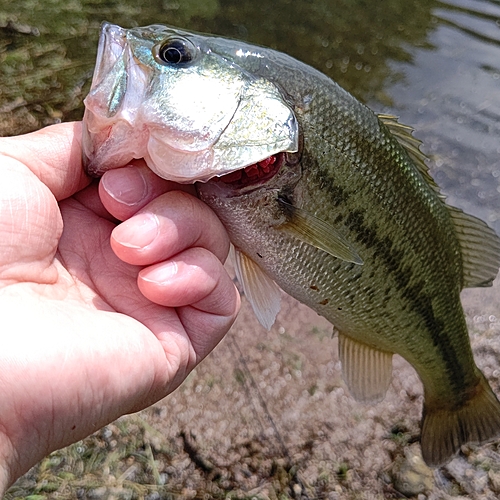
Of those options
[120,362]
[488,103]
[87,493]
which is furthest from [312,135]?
[488,103]

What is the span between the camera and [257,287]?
73.0 inches

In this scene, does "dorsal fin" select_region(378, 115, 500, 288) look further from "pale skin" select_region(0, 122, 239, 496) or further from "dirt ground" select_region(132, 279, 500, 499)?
"dirt ground" select_region(132, 279, 500, 499)

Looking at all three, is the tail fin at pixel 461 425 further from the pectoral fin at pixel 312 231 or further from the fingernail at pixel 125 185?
the fingernail at pixel 125 185

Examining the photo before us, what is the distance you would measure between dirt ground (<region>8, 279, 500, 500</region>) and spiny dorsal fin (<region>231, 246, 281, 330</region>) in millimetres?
1257

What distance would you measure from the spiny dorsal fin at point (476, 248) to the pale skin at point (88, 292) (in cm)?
102

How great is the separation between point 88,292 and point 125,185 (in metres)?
0.36

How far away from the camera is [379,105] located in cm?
609

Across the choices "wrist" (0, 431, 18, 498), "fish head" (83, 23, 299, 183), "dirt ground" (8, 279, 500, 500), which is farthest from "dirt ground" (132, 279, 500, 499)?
"fish head" (83, 23, 299, 183)

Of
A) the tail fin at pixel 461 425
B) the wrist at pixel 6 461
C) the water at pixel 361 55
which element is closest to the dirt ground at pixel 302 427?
the tail fin at pixel 461 425

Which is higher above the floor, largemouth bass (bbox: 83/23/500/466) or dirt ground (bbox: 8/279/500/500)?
largemouth bass (bbox: 83/23/500/466)

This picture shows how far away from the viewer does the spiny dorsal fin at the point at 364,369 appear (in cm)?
221

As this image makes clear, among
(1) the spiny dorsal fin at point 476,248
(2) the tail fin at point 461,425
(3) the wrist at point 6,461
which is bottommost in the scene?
(2) the tail fin at point 461,425

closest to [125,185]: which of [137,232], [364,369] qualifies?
[137,232]

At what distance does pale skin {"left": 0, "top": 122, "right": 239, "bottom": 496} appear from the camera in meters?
1.26
